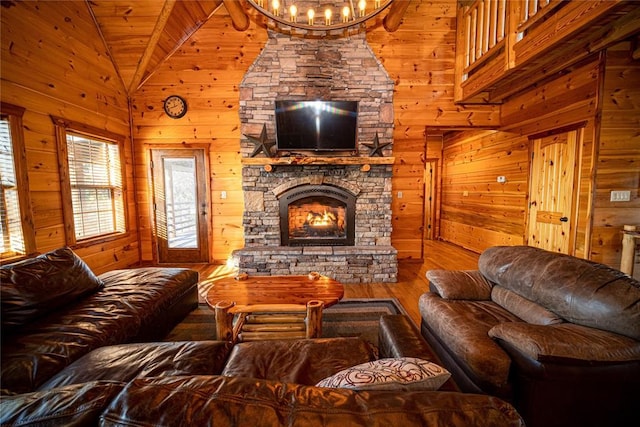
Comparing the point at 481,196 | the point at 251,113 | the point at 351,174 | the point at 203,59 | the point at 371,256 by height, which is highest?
the point at 203,59

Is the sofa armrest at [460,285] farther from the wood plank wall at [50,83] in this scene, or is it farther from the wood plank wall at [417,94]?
the wood plank wall at [50,83]

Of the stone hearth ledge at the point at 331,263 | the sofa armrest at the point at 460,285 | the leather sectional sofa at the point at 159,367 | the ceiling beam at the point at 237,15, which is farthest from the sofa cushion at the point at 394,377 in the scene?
the ceiling beam at the point at 237,15

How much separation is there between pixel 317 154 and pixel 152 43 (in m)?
2.83

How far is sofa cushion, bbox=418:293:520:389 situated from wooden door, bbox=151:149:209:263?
12.2 feet

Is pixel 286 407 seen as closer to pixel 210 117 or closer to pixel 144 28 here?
pixel 210 117

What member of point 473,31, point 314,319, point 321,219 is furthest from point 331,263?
point 473,31

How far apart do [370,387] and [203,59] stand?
488 cm

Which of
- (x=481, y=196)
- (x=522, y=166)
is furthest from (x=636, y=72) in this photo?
(x=481, y=196)

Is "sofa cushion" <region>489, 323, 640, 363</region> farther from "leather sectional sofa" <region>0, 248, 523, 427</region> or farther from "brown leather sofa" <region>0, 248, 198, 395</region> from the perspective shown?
"brown leather sofa" <region>0, 248, 198, 395</region>

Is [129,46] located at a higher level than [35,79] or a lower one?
higher

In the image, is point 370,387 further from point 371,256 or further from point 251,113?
point 251,113

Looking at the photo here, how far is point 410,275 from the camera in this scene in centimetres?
393

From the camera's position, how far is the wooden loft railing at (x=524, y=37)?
93.3 inches

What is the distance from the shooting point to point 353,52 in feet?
13.0
